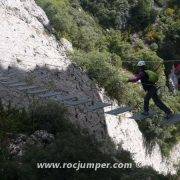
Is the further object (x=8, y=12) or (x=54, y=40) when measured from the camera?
(x=54, y=40)

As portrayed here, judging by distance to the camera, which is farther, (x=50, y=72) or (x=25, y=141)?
(x=50, y=72)

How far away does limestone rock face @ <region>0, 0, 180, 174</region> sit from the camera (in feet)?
63.7

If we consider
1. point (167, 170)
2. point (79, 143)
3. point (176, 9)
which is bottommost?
point (167, 170)

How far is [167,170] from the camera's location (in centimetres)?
2470

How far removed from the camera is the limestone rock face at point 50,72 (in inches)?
764

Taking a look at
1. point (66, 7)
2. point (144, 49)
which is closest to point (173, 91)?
point (144, 49)

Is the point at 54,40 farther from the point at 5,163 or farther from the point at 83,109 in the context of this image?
the point at 5,163

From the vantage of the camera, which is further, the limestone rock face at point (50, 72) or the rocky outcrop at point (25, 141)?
the limestone rock face at point (50, 72)

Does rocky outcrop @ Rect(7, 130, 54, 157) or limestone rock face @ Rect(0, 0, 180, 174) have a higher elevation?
rocky outcrop @ Rect(7, 130, 54, 157)

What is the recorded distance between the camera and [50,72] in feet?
68.1

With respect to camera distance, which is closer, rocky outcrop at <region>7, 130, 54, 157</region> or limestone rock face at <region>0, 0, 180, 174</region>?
rocky outcrop at <region>7, 130, 54, 157</region>

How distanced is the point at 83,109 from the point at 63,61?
11.2 ft

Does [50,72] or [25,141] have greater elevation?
[25,141]

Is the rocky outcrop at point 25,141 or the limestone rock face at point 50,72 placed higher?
the rocky outcrop at point 25,141
